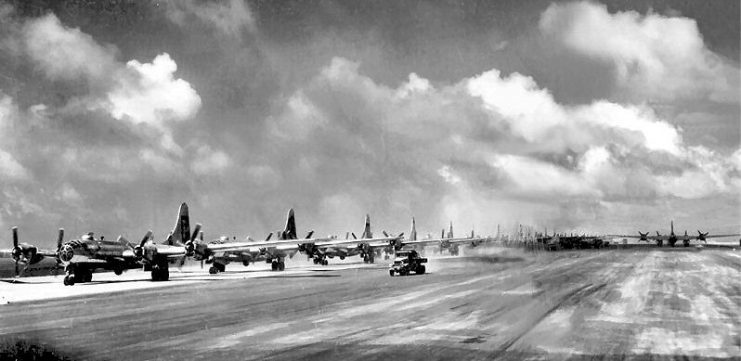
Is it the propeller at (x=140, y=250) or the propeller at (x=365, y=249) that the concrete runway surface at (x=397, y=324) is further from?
the propeller at (x=365, y=249)

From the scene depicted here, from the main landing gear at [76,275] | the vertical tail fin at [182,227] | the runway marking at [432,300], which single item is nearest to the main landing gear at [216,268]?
the vertical tail fin at [182,227]

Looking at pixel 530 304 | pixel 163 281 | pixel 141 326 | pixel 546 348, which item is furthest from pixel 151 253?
pixel 546 348

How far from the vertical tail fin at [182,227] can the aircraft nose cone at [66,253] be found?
1150 centimetres

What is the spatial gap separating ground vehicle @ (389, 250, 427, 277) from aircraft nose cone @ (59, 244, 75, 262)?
25.7 metres

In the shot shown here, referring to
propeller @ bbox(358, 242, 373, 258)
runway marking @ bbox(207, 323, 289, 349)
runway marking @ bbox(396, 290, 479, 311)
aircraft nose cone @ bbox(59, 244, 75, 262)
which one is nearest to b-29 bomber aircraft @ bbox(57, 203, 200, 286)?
aircraft nose cone @ bbox(59, 244, 75, 262)

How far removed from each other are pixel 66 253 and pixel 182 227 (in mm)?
13786

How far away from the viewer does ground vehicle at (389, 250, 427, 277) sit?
160 ft

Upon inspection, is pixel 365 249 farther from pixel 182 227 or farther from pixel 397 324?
pixel 397 324

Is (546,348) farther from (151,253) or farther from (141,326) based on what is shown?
(151,253)

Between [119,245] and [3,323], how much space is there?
1221 inches

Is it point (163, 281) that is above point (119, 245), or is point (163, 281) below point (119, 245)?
below

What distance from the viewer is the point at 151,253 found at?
163ft

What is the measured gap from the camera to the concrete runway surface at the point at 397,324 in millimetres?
14156

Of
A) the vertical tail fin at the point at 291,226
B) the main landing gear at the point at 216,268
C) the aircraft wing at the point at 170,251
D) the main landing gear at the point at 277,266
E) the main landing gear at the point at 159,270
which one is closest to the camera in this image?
the main landing gear at the point at 159,270
